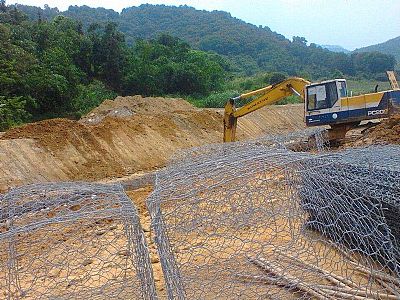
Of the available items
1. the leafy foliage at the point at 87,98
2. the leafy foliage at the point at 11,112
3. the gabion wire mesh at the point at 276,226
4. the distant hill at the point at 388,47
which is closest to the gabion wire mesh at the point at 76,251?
A: the gabion wire mesh at the point at 276,226

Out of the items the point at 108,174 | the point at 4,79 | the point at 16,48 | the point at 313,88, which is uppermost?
the point at 16,48

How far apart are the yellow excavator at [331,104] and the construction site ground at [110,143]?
1.78 ft

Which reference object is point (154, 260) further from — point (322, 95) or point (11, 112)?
point (11, 112)

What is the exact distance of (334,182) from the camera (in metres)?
4.16

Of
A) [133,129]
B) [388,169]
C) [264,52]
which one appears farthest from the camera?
[264,52]

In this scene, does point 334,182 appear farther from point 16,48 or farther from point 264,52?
point 264,52

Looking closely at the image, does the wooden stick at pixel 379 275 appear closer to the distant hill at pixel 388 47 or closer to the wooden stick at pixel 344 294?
the wooden stick at pixel 344 294

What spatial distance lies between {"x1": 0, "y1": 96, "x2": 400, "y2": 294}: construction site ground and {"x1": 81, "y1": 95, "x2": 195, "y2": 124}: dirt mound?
0.06 m

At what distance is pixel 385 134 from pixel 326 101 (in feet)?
7.94

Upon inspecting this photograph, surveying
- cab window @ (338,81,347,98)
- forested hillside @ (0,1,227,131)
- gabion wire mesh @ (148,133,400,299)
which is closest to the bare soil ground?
forested hillside @ (0,1,227,131)

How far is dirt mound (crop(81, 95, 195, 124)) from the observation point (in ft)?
52.0

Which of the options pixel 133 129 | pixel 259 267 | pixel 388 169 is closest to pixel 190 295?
pixel 259 267

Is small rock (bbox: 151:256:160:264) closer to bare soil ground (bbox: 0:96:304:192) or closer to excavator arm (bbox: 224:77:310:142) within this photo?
bare soil ground (bbox: 0:96:304:192)

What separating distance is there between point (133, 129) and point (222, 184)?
1002 centimetres
